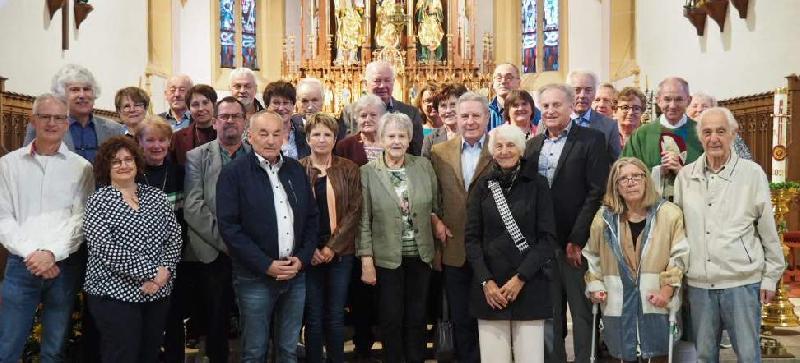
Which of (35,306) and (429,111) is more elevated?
(429,111)

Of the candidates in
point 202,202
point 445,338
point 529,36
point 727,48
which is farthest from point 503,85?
point 529,36

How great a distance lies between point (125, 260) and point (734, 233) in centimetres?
269

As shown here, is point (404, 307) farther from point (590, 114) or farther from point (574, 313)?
point (590, 114)

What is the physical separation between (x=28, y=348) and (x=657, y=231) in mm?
3194

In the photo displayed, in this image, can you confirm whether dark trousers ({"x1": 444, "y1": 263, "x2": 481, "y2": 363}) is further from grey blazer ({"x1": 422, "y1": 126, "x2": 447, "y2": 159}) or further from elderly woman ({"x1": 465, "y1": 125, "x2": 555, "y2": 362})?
grey blazer ({"x1": 422, "y1": 126, "x2": 447, "y2": 159})

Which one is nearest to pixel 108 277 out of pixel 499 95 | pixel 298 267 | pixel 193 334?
pixel 298 267

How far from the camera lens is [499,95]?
582 cm

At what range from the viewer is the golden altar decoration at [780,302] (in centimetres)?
533

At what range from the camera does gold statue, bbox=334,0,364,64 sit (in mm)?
14031

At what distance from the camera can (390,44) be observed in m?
14.0

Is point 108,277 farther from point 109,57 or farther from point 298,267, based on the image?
point 109,57

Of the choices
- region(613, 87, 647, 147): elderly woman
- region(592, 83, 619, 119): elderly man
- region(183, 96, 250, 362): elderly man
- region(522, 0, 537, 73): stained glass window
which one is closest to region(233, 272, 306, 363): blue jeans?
region(183, 96, 250, 362): elderly man

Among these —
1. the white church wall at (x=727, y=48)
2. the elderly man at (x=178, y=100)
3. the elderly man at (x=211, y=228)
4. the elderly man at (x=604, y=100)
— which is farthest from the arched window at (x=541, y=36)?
the elderly man at (x=211, y=228)

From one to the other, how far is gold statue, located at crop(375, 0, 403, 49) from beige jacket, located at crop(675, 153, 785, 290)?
10216 millimetres
